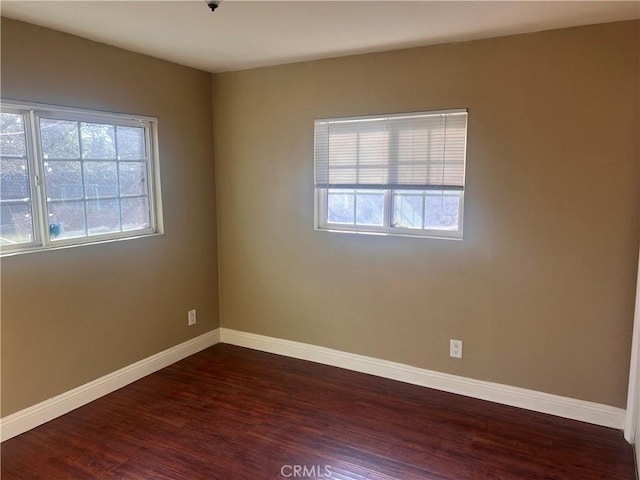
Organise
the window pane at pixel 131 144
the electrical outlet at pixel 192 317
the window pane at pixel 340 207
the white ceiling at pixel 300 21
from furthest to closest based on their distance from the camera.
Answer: the electrical outlet at pixel 192 317 < the window pane at pixel 340 207 < the window pane at pixel 131 144 < the white ceiling at pixel 300 21

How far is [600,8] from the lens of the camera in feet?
7.15

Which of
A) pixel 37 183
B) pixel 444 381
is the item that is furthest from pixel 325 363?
pixel 37 183

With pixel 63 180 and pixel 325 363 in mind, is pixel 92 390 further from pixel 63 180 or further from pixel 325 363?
pixel 325 363

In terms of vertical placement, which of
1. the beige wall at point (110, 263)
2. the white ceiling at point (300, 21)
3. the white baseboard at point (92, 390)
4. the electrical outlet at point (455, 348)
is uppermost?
the white ceiling at point (300, 21)

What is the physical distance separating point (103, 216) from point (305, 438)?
1.97m

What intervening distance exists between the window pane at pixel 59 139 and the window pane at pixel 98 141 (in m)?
0.05

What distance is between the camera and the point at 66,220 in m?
2.77

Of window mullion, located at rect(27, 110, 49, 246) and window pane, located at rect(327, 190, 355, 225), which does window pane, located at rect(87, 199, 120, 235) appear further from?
window pane, located at rect(327, 190, 355, 225)

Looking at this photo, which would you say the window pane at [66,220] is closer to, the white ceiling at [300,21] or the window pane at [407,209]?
the white ceiling at [300,21]

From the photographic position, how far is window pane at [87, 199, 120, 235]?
2.92 metres

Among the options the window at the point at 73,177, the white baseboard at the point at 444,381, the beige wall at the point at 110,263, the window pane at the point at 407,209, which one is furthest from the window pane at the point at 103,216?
the window pane at the point at 407,209

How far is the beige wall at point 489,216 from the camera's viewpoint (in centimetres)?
248

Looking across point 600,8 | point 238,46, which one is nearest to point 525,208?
point 600,8

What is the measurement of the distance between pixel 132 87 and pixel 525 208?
273cm
